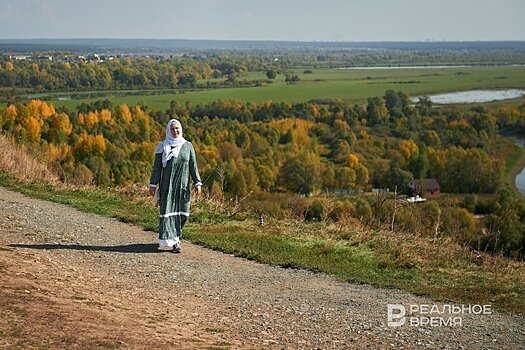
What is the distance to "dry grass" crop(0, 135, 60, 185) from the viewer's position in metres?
16.8

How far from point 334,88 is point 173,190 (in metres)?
106

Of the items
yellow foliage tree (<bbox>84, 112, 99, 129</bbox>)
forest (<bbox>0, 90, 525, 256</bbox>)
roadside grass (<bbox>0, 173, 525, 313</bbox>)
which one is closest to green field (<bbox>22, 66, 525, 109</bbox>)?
forest (<bbox>0, 90, 525, 256</bbox>)

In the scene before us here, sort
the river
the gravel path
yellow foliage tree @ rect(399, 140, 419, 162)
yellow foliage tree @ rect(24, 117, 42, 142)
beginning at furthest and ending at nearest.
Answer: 1. the river
2. yellow foliage tree @ rect(399, 140, 419, 162)
3. yellow foliage tree @ rect(24, 117, 42, 142)
4. the gravel path

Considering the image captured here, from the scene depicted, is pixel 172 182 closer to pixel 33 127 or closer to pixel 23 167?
pixel 23 167

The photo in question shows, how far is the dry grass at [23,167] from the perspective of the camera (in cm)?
1681

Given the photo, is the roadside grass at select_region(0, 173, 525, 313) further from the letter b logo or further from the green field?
the green field

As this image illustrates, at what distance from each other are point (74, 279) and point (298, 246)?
4.01m

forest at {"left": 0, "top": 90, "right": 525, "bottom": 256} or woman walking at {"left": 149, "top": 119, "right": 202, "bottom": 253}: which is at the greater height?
woman walking at {"left": 149, "top": 119, "right": 202, "bottom": 253}

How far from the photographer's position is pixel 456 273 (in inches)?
393

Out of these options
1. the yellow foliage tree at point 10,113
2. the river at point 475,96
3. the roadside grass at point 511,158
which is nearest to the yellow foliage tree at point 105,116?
the yellow foliage tree at point 10,113

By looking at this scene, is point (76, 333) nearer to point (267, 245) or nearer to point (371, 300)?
point (371, 300)

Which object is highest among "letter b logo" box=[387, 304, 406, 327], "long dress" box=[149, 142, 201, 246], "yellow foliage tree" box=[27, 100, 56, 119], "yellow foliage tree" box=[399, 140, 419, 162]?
"long dress" box=[149, 142, 201, 246]

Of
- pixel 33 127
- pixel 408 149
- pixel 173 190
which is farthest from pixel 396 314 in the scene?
pixel 408 149

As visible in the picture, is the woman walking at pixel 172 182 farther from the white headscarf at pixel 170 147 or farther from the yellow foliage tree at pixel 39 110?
the yellow foliage tree at pixel 39 110
